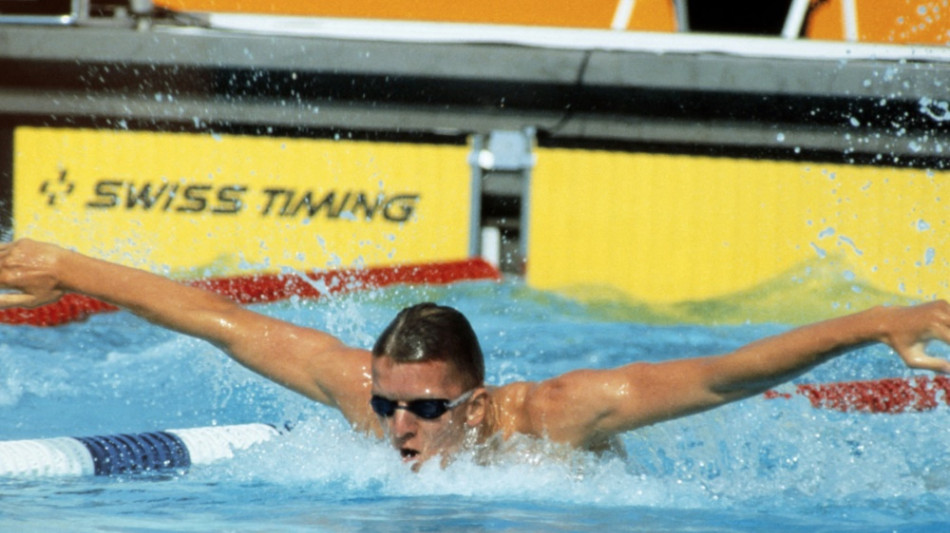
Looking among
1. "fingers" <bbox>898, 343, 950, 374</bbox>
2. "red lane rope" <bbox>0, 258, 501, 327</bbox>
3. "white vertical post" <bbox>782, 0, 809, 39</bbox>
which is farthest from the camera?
"white vertical post" <bbox>782, 0, 809, 39</bbox>

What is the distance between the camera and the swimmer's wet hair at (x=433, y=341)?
7.76 feet

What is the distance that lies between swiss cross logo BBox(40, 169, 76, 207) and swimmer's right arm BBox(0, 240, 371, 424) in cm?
390

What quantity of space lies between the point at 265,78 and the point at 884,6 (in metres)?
3.75

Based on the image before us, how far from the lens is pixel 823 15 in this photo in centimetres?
733

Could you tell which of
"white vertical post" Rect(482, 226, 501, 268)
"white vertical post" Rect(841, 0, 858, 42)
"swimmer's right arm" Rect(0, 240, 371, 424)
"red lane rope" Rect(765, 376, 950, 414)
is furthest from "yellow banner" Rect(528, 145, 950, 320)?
"swimmer's right arm" Rect(0, 240, 371, 424)

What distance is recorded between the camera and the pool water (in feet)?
7.95

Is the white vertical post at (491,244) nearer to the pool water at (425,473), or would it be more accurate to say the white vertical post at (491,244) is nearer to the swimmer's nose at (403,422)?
the pool water at (425,473)

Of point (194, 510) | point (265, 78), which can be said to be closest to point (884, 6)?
point (265, 78)

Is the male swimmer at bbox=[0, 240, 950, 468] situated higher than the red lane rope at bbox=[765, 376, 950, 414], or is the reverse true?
the red lane rope at bbox=[765, 376, 950, 414]

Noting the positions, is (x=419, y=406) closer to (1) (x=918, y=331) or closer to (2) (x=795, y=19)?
(1) (x=918, y=331)

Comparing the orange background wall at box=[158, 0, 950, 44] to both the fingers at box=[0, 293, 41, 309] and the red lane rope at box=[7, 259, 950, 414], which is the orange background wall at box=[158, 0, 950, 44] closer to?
the red lane rope at box=[7, 259, 950, 414]

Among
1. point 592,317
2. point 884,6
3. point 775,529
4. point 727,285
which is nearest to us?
point 775,529

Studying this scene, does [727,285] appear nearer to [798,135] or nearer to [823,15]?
[798,135]

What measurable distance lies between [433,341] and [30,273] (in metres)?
0.91
